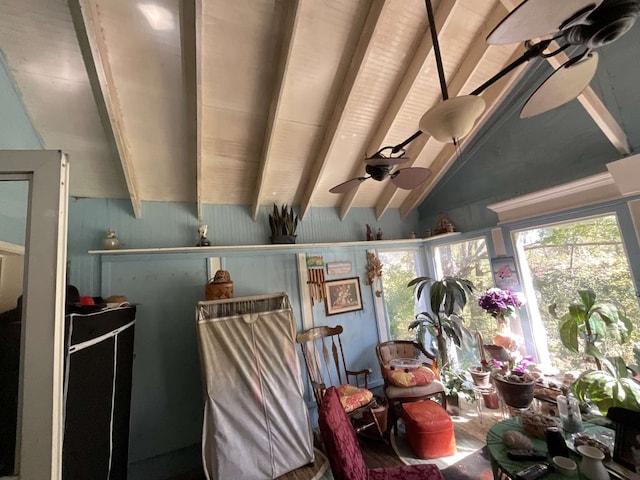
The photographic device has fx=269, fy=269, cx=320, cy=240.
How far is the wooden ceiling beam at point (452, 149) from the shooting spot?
2742mm

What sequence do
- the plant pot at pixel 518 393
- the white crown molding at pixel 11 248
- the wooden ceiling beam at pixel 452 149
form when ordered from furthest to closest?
the wooden ceiling beam at pixel 452 149 < the plant pot at pixel 518 393 < the white crown molding at pixel 11 248

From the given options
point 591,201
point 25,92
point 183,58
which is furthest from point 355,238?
point 25,92

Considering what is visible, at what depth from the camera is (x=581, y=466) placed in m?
1.51

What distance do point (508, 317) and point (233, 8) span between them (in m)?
4.31

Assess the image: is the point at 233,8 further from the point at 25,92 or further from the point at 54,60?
the point at 25,92

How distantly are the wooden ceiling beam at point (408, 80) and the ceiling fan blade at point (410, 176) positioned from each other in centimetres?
107

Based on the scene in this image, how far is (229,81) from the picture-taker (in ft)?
7.77

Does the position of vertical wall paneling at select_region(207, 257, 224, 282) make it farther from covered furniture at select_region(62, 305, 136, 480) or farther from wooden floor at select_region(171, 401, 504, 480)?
wooden floor at select_region(171, 401, 504, 480)

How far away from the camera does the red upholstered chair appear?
1581 mm

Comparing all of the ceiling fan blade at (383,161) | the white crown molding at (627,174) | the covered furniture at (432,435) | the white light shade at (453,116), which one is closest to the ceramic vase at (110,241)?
the ceiling fan blade at (383,161)

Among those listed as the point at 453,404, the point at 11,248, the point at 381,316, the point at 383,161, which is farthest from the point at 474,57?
the point at 453,404

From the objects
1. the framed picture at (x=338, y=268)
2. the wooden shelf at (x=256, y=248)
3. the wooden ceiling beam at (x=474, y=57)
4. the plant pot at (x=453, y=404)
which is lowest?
the plant pot at (x=453, y=404)

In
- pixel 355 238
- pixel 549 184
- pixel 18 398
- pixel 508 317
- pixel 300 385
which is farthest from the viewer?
pixel 355 238

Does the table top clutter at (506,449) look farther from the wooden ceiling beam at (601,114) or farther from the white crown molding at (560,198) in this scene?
the wooden ceiling beam at (601,114)
